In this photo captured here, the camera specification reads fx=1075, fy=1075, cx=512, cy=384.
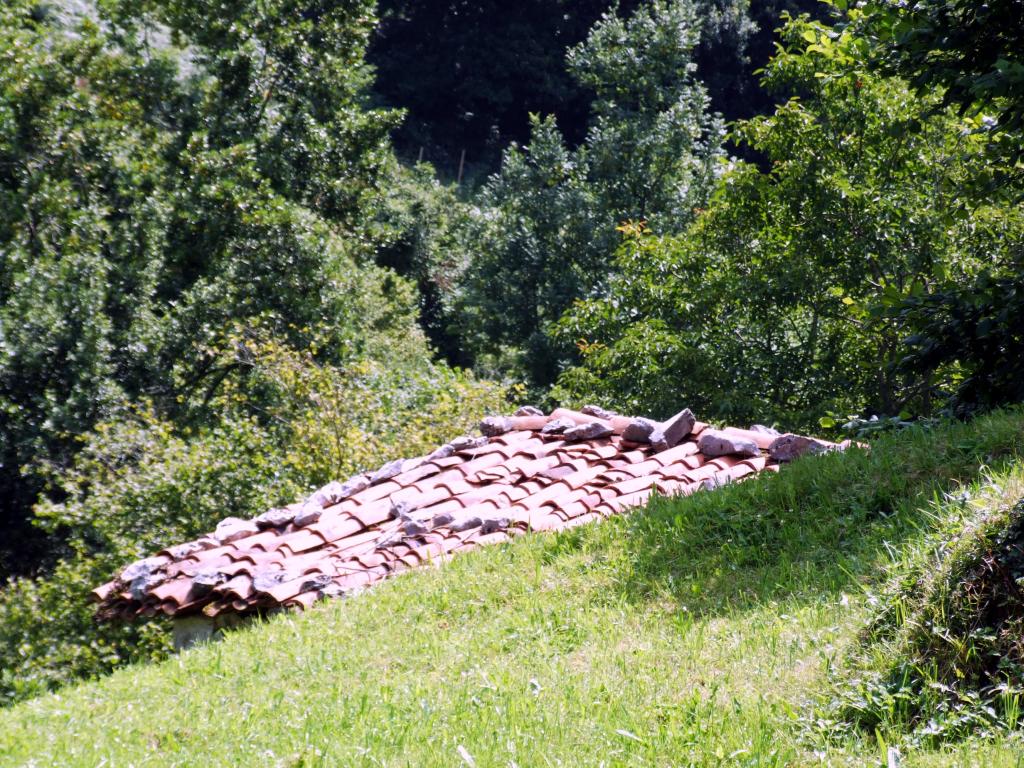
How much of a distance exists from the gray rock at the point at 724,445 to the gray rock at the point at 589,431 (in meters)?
0.92

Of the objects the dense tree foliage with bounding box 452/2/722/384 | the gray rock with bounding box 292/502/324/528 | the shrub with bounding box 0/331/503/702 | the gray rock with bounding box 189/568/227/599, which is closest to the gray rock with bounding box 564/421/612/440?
the gray rock with bounding box 292/502/324/528

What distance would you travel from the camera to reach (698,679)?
4.28m

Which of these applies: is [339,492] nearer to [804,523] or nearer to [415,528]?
[415,528]

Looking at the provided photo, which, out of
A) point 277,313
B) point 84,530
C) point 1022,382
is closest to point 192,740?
point 1022,382

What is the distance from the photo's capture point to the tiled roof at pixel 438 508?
275 inches

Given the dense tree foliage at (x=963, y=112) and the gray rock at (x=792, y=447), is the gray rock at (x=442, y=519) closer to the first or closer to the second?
the gray rock at (x=792, y=447)

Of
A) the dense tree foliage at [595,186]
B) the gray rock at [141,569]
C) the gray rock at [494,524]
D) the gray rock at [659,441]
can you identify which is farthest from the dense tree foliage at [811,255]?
the dense tree foliage at [595,186]

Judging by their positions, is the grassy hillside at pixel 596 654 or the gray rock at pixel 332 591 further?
the gray rock at pixel 332 591

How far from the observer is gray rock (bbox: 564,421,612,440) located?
28.8 ft

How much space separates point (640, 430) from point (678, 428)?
0.97 ft

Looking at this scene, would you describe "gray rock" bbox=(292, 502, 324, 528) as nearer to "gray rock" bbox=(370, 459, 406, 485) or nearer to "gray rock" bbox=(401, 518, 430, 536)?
"gray rock" bbox=(370, 459, 406, 485)

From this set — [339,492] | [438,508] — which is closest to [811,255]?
[339,492]

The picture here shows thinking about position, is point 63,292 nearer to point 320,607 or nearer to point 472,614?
point 320,607

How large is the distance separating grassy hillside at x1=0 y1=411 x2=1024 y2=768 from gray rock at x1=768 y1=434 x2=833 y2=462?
2.95 feet
